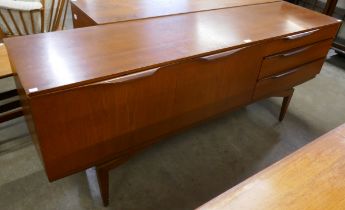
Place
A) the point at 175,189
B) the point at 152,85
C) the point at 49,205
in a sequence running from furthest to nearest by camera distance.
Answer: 1. the point at 175,189
2. the point at 49,205
3. the point at 152,85

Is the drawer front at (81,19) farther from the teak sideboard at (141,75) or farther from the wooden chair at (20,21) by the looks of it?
the wooden chair at (20,21)

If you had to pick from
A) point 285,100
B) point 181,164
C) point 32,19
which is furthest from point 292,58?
point 32,19

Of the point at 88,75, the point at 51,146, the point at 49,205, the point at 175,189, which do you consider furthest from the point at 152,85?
the point at 49,205

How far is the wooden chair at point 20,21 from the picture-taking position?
1506 millimetres

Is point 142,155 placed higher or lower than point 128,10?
lower

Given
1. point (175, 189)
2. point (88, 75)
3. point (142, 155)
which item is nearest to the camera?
point (88, 75)

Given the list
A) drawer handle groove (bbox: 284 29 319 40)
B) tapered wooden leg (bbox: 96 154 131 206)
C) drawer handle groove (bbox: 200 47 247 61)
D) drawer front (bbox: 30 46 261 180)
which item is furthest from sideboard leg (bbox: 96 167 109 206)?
drawer handle groove (bbox: 284 29 319 40)

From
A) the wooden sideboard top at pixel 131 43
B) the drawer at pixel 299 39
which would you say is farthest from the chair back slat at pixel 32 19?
the drawer at pixel 299 39

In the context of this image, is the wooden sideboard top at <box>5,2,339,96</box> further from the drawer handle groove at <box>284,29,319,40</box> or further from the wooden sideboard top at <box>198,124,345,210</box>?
the wooden sideboard top at <box>198,124,345,210</box>

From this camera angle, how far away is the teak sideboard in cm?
85

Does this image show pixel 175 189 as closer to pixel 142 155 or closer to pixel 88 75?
pixel 142 155

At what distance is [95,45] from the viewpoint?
41.1 inches

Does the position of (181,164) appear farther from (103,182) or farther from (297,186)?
(297,186)

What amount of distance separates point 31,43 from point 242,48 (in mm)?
819
